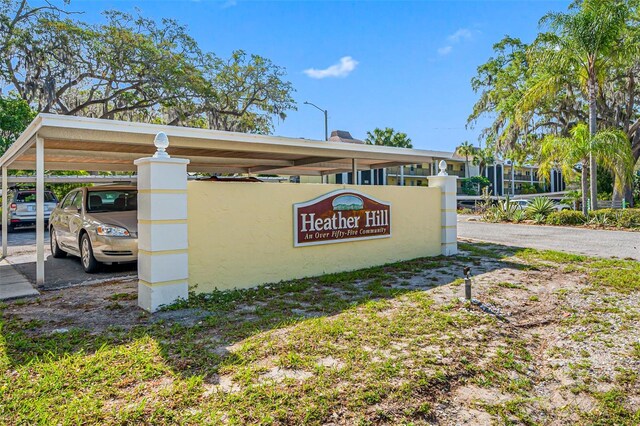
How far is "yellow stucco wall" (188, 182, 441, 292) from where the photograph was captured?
5.68 m

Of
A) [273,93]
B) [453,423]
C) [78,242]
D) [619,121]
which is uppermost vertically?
[273,93]

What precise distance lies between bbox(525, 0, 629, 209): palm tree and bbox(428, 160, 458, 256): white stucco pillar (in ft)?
31.8

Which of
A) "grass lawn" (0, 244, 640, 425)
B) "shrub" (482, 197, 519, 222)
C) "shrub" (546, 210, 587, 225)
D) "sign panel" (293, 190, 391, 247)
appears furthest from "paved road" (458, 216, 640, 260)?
"sign panel" (293, 190, 391, 247)

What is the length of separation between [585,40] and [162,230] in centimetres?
1678

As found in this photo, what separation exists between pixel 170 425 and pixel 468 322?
3339 millimetres

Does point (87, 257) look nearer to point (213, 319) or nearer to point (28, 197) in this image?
point (213, 319)

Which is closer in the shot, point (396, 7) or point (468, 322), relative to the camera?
point (468, 322)

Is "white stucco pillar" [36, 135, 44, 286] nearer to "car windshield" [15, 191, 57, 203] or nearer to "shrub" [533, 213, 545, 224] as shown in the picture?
"car windshield" [15, 191, 57, 203]

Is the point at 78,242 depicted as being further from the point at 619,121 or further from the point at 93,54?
the point at 619,121

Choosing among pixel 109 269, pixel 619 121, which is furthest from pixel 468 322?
pixel 619 121

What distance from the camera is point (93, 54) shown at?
1778 centimetres

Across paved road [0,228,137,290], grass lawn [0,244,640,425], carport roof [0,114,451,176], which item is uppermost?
carport roof [0,114,451,176]

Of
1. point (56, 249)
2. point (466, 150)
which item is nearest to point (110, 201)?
point (56, 249)

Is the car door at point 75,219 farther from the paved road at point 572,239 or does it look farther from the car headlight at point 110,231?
the paved road at point 572,239
